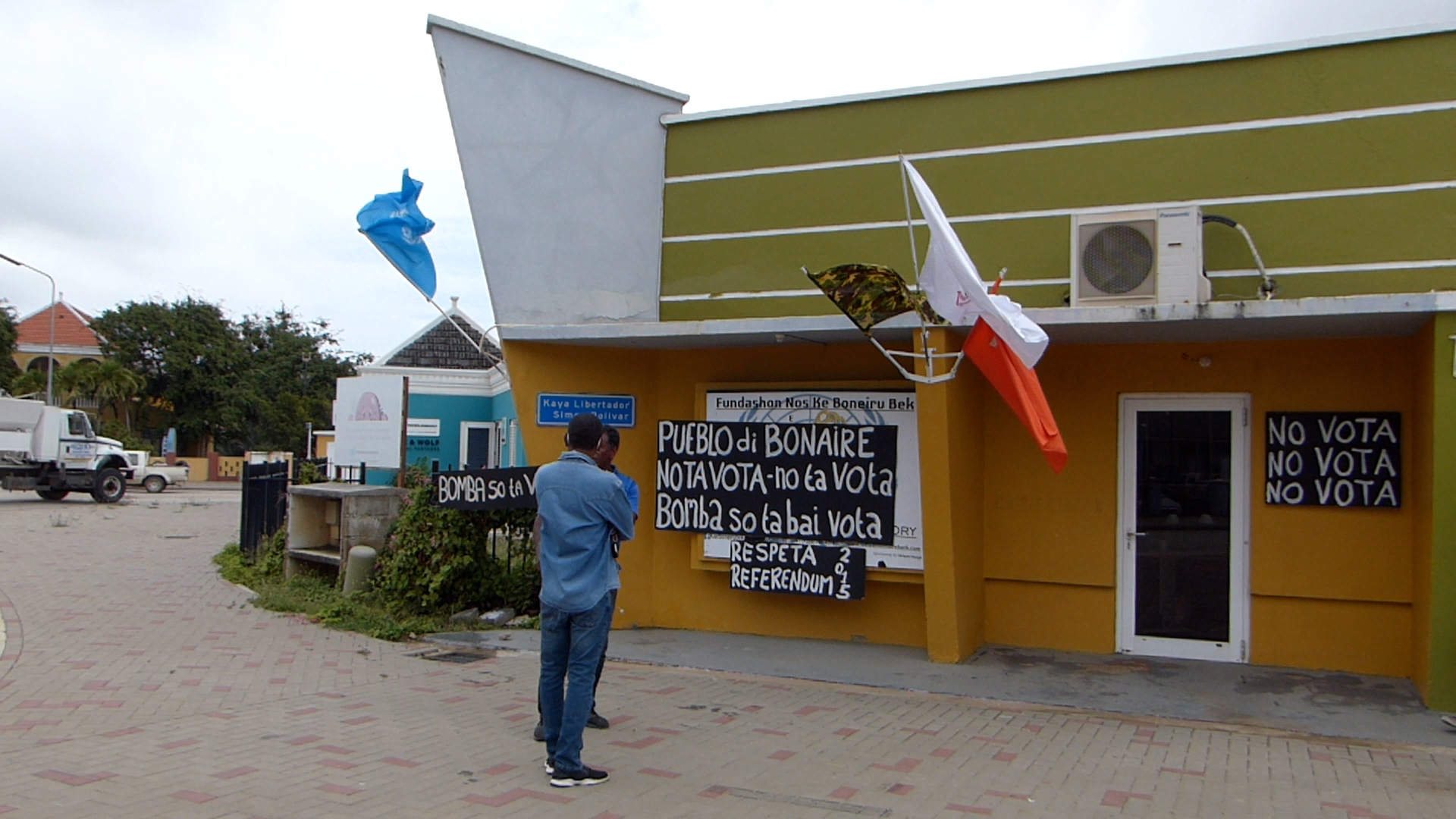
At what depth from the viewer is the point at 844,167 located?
359 inches

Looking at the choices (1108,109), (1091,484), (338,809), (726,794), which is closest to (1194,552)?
(1091,484)

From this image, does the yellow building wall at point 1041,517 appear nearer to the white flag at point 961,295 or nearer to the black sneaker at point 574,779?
the white flag at point 961,295

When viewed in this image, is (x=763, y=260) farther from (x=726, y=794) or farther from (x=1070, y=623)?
(x=726, y=794)

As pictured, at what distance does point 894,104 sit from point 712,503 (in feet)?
12.1

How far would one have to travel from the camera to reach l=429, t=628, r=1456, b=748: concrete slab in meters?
6.79

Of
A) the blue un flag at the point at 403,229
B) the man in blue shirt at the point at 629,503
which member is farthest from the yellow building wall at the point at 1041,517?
the man in blue shirt at the point at 629,503

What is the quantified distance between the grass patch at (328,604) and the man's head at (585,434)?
15.3 feet

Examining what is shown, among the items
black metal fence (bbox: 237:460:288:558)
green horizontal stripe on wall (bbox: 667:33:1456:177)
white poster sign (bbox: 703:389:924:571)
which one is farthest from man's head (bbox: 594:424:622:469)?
black metal fence (bbox: 237:460:288:558)

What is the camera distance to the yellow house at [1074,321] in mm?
7543

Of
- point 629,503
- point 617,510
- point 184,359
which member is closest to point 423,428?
point 629,503

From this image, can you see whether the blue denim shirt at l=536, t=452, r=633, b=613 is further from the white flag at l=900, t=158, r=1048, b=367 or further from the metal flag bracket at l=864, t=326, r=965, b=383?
the white flag at l=900, t=158, r=1048, b=367

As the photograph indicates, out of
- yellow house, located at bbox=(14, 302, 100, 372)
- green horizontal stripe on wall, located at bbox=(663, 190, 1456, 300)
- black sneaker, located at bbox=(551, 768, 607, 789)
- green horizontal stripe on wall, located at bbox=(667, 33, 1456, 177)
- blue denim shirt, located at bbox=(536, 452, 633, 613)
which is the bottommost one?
black sneaker, located at bbox=(551, 768, 607, 789)

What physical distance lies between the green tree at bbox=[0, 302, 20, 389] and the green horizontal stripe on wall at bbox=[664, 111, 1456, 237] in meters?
46.4

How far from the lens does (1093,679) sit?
306 inches
